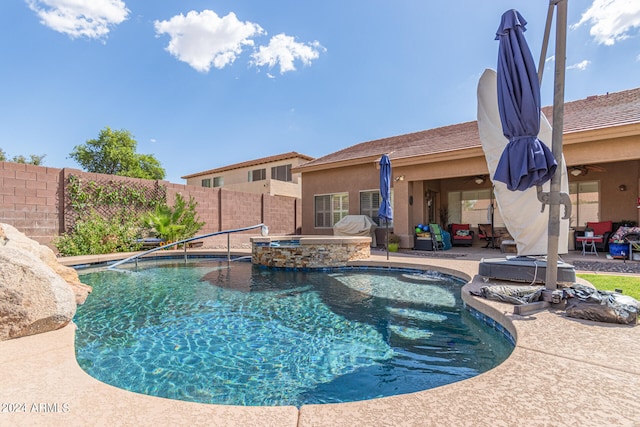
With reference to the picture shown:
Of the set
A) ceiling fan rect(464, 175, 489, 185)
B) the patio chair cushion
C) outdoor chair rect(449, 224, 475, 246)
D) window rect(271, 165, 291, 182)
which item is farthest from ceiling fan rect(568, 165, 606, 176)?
window rect(271, 165, 291, 182)

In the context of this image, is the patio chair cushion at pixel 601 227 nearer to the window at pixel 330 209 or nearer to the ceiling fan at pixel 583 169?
the ceiling fan at pixel 583 169

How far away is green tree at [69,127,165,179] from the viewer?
2836 centimetres

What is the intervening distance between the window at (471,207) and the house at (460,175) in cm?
4

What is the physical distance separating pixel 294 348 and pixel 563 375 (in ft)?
7.56

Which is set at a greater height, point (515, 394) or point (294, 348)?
point (515, 394)

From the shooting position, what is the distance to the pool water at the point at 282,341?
2.59 m

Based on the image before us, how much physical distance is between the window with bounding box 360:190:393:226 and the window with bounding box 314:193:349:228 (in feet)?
2.71

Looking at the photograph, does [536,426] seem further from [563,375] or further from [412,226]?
[412,226]

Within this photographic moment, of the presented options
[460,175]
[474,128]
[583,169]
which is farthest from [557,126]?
[474,128]

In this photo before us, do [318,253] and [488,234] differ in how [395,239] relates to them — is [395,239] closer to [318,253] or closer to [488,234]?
[488,234]

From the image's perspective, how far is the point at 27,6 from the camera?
9859 mm

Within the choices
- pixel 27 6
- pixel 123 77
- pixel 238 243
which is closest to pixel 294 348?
pixel 238 243

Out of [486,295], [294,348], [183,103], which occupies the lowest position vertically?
[294,348]

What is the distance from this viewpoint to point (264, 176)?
25.1 m
